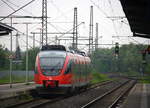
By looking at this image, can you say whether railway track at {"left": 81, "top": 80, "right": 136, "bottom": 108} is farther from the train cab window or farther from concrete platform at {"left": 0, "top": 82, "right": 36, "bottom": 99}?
concrete platform at {"left": 0, "top": 82, "right": 36, "bottom": 99}

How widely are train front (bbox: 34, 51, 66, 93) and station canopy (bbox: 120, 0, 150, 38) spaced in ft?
17.1

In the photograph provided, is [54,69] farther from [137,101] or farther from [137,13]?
[137,13]

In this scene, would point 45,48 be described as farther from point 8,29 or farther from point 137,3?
point 137,3

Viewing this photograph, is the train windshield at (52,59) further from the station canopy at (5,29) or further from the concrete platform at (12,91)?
the station canopy at (5,29)

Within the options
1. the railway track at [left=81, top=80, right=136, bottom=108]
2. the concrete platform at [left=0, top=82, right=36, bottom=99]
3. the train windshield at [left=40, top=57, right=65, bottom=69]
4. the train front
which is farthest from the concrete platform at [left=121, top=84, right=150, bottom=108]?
the concrete platform at [left=0, top=82, right=36, bottom=99]

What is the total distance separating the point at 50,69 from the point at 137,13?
256 inches

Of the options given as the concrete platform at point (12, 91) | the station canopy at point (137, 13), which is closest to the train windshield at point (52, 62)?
the concrete platform at point (12, 91)

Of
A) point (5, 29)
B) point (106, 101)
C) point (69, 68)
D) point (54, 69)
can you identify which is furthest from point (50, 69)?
point (5, 29)

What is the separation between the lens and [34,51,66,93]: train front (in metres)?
25.5

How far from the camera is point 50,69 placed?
84.5 feet

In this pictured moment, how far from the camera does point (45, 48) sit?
27.5 meters

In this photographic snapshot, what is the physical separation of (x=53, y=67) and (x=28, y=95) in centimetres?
244

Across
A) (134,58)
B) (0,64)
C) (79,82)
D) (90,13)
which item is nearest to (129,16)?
(79,82)

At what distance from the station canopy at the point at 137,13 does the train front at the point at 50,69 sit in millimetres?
5202
